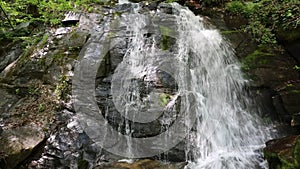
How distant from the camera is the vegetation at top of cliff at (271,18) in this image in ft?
22.2

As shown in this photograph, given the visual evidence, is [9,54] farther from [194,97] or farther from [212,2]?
[212,2]

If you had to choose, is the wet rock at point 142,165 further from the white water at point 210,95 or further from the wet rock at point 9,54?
the wet rock at point 9,54

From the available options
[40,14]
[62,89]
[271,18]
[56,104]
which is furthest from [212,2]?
[56,104]

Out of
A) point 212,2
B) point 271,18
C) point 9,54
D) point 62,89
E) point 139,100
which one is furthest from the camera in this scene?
point 212,2

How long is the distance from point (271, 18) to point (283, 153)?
4.37m

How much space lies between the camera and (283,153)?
13.2ft

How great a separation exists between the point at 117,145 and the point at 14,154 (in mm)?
1693

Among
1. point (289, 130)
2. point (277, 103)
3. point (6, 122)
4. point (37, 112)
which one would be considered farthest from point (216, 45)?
point (6, 122)

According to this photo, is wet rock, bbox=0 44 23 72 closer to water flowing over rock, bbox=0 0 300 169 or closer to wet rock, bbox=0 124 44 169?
water flowing over rock, bbox=0 0 300 169

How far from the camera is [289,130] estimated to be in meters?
5.39

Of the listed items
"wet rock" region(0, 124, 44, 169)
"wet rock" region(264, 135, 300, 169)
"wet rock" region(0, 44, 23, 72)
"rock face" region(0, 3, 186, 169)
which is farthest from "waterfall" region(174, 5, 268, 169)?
"wet rock" region(0, 44, 23, 72)

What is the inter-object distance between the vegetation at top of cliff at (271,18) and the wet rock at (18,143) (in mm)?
5469

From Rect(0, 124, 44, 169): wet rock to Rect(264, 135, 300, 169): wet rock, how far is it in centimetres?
381

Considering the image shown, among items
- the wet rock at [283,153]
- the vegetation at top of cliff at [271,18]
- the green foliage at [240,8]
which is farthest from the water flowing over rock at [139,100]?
the green foliage at [240,8]
